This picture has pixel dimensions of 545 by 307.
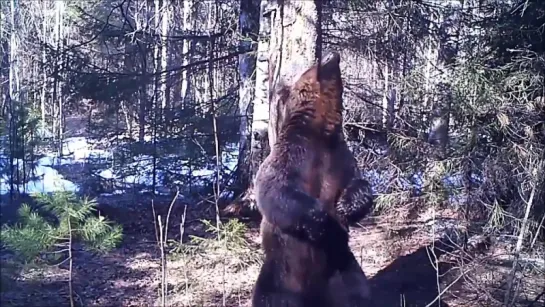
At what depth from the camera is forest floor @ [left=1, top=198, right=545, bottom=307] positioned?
286 cm

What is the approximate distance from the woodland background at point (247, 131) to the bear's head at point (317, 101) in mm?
365

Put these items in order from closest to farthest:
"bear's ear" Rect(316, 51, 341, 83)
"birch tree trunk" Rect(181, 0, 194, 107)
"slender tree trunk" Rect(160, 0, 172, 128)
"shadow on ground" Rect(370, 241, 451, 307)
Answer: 1. "bear's ear" Rect(316, 51, 341, 83)
2. "shadow on ground" Rect(370, 241, 451, 307)
3. "slender tree trunk" Rect(160, 0, 172, 128)
4. "birch tree trunk" Rect(181, 0, 194, 107)

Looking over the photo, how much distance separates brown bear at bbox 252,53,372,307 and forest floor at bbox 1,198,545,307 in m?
0.51

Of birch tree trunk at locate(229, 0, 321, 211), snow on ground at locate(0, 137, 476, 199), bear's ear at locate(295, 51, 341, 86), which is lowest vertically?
snow on ground at locate(0, 137, 476, 199)

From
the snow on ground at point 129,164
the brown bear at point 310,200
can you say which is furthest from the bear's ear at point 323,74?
the snow on ground at point 129,164

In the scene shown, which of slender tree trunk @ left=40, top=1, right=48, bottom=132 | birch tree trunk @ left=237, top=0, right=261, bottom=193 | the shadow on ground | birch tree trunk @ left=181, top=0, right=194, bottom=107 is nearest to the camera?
the shadow on ground

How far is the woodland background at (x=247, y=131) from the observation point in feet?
10.6

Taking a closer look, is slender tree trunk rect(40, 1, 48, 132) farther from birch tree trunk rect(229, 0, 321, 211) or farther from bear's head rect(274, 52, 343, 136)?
bear's head rect(274, 52, 343, 136)

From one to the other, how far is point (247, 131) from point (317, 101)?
303cm

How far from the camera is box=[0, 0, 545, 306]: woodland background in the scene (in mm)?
3227

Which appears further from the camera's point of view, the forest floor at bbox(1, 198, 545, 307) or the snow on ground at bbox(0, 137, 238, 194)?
the snow on ground at bbox(0, 137, 238, 194)

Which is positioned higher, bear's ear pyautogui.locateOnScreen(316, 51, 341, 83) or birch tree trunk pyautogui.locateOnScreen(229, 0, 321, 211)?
birch tree trunk pyautogui.locateOnScreen(229, 0, 321, 211)

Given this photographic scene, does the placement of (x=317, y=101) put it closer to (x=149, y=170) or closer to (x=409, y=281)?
(x=409, y=281)

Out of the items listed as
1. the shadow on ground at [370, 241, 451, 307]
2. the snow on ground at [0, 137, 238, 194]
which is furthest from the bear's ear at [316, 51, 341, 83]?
the snow on ground at [0, 137, 238, 194]
